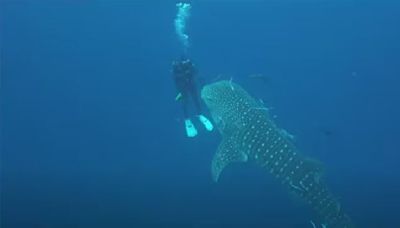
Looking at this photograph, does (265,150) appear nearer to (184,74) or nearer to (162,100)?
(184,74)

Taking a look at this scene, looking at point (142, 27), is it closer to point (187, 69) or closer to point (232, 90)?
point (187, 69)

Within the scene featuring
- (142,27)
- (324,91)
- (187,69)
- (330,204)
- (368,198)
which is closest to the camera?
(330,204)

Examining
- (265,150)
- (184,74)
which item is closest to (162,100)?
(184,74)

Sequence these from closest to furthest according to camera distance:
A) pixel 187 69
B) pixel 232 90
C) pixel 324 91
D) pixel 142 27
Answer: pixel 232 90
pixel 187 69
pixel 324 91
pixel 142 27

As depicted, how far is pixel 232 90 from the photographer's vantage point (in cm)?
809

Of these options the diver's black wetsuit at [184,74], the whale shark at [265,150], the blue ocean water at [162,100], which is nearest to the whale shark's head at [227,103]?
the whale shark at [265,150]

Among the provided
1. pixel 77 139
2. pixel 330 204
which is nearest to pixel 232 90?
pixel 330 204

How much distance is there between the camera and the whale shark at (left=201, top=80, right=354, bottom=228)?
7.13m

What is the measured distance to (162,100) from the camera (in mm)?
12320

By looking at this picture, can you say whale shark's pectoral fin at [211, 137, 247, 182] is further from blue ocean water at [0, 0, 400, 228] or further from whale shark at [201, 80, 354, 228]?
blue ocean water at [0, 0, 400, 228]

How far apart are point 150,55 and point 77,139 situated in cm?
244

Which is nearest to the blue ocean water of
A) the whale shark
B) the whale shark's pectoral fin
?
the whale shark's pectoral fin

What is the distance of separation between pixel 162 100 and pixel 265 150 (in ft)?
16.9

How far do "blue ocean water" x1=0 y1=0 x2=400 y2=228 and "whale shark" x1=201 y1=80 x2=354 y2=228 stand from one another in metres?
2.26
